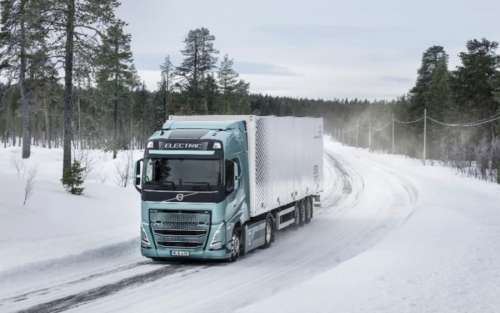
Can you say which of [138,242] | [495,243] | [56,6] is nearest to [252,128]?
[138,242]

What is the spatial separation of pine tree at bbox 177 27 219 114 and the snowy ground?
46.4 metres

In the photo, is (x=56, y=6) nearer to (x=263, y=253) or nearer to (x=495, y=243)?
(x=263, y=253)

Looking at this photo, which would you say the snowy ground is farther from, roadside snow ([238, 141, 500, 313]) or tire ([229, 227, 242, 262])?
tire ([229, 227, 242, 262])

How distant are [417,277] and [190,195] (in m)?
5.66

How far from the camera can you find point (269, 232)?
19016 mm

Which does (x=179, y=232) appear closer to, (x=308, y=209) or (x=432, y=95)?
(x=308, y=209)

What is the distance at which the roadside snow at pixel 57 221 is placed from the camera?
1627 centimetres

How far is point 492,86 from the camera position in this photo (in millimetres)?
65375

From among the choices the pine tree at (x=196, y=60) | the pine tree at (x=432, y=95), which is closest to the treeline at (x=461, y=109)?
the pine tree at (x=432, y=95)

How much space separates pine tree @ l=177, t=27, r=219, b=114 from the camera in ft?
242

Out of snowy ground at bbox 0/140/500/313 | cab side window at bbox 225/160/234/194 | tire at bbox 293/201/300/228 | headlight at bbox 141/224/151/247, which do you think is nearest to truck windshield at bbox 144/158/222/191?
cab side window at bbox 225/160/234/194

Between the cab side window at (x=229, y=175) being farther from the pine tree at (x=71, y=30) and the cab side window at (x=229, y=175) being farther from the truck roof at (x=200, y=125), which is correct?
the pine tree at (x=71, y=30)

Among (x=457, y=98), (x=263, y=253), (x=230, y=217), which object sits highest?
(x=457, y=98)

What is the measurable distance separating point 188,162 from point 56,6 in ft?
57.4
